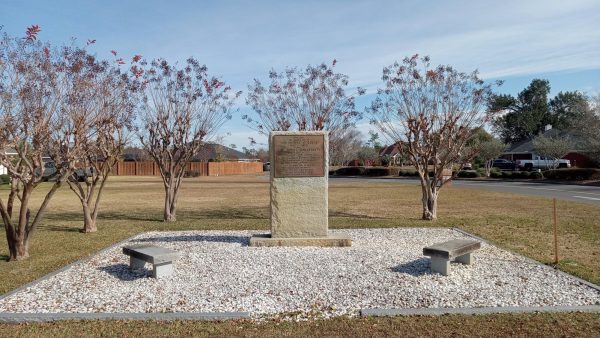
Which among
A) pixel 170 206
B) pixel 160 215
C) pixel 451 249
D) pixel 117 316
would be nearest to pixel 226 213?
pixel 160 215

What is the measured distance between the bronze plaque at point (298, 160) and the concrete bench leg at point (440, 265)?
9.78 feet

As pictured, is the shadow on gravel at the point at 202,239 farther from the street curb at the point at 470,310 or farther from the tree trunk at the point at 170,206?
the street curb at the point at 470,310

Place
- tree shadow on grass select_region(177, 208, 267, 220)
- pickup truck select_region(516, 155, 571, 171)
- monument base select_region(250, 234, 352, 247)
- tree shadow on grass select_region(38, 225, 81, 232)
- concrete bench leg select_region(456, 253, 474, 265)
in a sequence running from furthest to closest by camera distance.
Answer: pickup truck select_region(516, 155, 571, 171), tree shadow on grass select_region(177, 208, 267, 220), tree shadow on grass select_region(38, 225, 81, 232), monument base select_region(250, 234, 352, 247), concrete bench leg select_region(456, 253, 474, 265)

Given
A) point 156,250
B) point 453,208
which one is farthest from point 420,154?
point 156,250

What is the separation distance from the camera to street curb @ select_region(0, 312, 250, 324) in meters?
5.18

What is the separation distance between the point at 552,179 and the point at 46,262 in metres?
35.5

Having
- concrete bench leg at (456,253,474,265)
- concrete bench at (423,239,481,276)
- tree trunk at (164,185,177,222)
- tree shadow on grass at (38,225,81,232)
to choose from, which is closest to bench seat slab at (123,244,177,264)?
concrete bench at (423,239,481,276)

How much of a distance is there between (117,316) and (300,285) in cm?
221

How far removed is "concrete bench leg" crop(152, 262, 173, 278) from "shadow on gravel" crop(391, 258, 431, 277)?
308 cm

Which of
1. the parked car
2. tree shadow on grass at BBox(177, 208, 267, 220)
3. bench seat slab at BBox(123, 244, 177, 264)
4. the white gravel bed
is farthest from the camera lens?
the parked car

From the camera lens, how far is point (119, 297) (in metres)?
5.91

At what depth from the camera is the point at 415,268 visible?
7.07 meters

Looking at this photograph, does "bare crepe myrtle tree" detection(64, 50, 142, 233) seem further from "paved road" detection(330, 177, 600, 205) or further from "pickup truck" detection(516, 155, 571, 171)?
"pickup truck" detection(516, 155, 571, 171)

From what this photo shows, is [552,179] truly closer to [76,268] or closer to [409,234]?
[409,234]
